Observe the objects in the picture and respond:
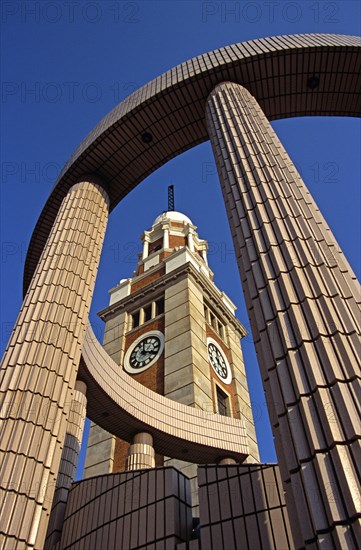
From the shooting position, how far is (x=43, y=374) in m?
9.30

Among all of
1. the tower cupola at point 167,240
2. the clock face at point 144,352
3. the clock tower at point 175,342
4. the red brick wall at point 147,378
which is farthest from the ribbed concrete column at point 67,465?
the tower cupola at point 167,240

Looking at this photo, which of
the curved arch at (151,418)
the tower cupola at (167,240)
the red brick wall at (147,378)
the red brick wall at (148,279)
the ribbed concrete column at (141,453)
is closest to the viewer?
the curved arch at (151,418)

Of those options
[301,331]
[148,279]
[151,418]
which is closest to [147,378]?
[148,279]

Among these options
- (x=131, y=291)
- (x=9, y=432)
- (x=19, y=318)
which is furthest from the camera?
(x=131, y=291)

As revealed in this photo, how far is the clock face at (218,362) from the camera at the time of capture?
108 feet

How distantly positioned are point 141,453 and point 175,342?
13.8m

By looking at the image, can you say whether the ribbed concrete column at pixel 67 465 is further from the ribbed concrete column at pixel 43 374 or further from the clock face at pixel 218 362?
the clock face at pixel 218 362

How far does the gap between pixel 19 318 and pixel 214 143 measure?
20.5 ft

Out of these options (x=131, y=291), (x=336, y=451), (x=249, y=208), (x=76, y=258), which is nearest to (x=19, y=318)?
(x=76, y=258)

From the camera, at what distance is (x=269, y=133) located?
1129 cm

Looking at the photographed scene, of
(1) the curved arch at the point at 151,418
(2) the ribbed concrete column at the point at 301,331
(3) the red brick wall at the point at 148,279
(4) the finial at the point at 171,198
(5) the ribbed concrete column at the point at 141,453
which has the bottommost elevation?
(2) the ribbed concrete column at the point at 301,331

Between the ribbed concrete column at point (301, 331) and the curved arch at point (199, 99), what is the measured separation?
4.74 metres

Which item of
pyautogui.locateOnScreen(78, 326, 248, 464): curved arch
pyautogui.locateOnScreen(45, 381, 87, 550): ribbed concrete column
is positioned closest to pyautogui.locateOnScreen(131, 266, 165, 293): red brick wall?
pyautogui.locateOnScreen(78, 326, 248, 464): curved arch

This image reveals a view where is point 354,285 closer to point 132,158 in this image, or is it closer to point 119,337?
point 132,158
